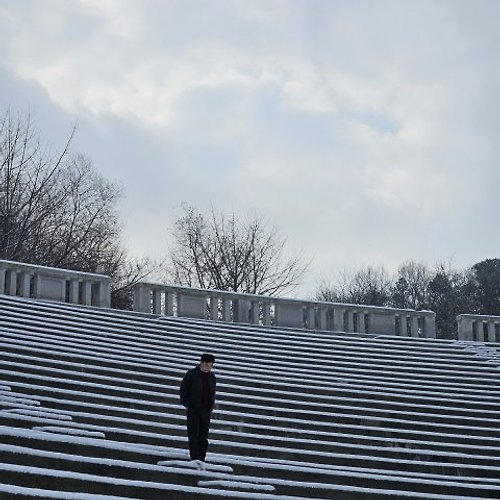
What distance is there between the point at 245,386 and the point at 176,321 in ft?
13.5

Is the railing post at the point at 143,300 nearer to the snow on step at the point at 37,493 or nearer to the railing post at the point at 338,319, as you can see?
the railing post at the point at 338,319

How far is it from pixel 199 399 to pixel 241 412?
169 inches

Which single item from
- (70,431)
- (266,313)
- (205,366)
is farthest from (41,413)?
(266,313)

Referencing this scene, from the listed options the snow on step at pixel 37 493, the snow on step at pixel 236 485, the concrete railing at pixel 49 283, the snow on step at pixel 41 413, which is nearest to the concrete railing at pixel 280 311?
the concrete railing at pixel 49 283

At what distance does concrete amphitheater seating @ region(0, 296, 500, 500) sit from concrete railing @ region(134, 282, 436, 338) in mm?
911

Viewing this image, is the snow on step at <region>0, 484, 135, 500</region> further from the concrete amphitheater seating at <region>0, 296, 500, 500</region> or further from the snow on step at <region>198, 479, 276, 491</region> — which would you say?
the snow on step at <region>198, 479, 276, 491</region>

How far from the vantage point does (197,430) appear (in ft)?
36.5

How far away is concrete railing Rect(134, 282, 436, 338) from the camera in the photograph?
2162cm

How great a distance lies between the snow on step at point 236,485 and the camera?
10836 millimetres

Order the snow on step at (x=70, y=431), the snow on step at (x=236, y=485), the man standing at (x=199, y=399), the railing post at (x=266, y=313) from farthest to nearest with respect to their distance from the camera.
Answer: the railing post at (x=266, y=313) → the snow on step at (x=70, y=431) → the man standing at (x=199, y=399) → the snow on step at (x=236, y=485)

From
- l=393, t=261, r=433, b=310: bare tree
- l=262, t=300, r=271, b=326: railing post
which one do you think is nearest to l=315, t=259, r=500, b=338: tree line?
l=393, t=261, r=433, b=310: bare tree

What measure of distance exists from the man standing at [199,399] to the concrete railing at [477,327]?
47.2 feet

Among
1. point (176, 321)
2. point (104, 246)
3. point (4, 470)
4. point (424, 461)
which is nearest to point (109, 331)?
point (176, 321)

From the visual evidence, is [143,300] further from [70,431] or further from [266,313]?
[70,431]
